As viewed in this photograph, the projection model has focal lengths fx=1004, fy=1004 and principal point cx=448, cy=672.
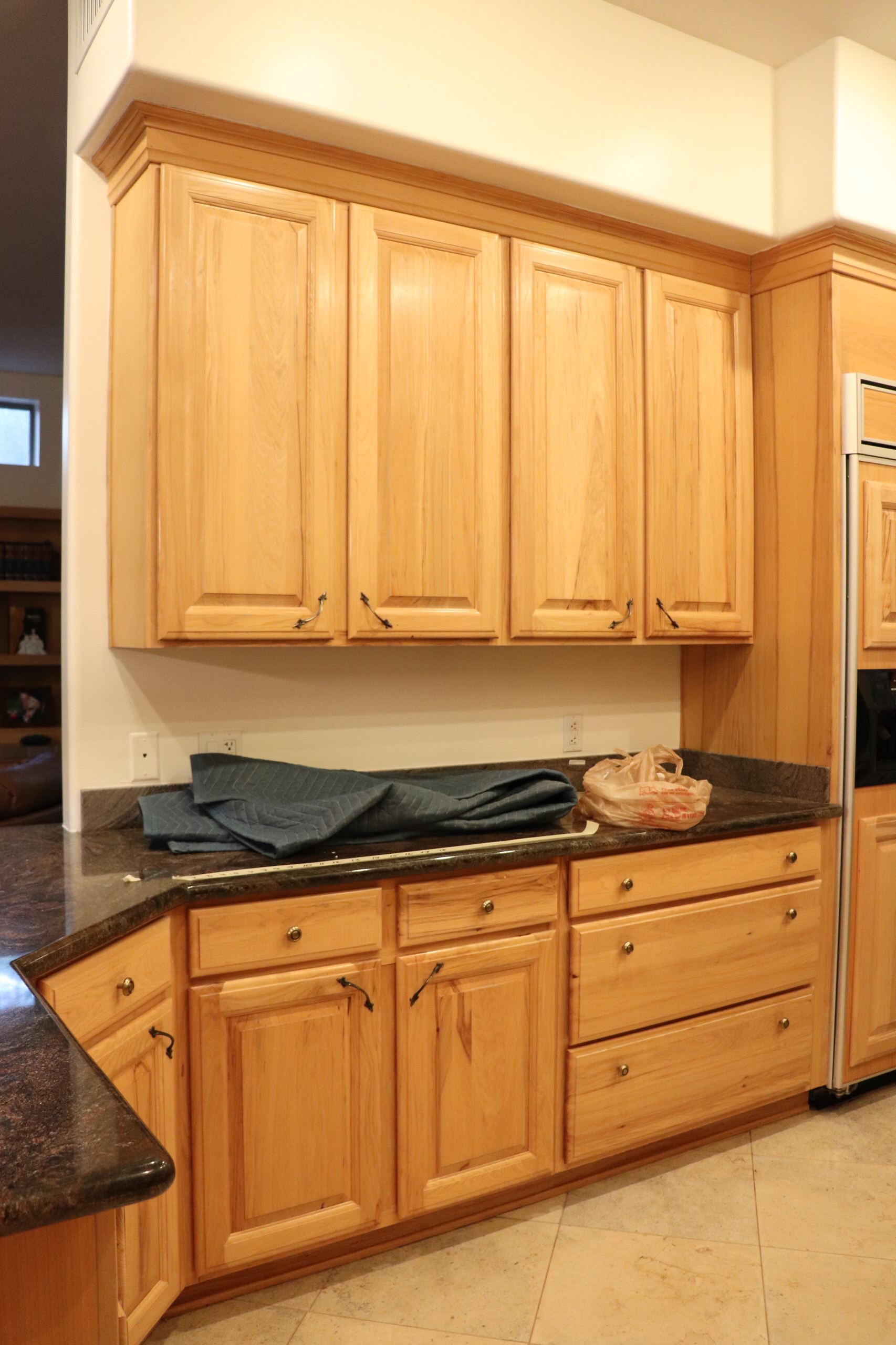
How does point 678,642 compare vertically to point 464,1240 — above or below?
above

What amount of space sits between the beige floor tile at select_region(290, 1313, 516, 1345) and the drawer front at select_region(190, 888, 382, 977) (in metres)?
0.69

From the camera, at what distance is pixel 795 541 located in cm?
281

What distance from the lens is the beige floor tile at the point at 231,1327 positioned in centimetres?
188

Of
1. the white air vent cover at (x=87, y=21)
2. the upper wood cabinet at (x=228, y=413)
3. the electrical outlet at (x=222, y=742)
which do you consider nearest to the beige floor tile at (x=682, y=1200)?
the electrical outlet at (x=222, y=742)

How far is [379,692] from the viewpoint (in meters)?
2.67

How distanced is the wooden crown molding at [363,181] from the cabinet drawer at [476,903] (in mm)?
1522

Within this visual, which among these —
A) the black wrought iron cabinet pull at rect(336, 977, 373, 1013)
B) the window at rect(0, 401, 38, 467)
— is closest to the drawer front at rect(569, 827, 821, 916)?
the black wrought iron cabinet pull at rect(336, 977, 373, 1013)

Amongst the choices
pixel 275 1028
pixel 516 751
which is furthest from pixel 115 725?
pixel 516 751

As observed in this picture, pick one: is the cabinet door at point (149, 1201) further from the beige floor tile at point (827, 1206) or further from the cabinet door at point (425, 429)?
the beige floor tile at point (827, 1206)

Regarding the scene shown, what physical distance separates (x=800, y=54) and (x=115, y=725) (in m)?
2.50

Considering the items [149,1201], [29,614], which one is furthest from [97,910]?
[29,614]

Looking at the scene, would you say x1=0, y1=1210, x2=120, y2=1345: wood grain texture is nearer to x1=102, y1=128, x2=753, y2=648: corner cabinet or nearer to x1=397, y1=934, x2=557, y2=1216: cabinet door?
x1=397, y1=934, x2=557, y2=1216: cabinet door

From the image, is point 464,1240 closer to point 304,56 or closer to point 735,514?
point 735,514

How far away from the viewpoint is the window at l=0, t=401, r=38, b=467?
6.52 m
